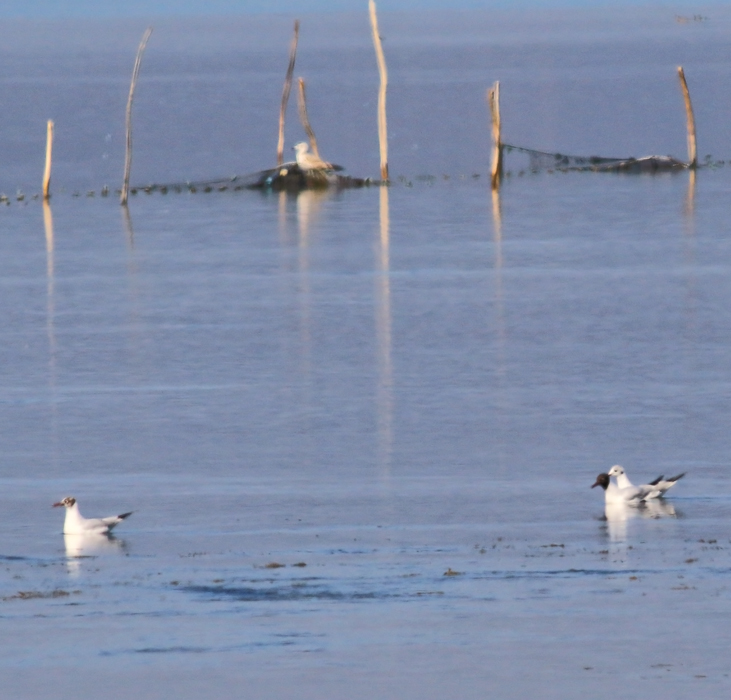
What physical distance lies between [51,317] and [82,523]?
12.5 metres

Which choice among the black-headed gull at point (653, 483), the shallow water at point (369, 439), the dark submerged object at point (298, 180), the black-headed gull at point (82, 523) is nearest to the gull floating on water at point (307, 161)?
the dark submerged object at point (298, 180)

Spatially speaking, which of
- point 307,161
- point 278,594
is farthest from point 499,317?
point 307,161

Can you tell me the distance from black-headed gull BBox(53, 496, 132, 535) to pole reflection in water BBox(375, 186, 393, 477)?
292 cm

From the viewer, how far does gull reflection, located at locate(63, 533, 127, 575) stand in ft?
41.3

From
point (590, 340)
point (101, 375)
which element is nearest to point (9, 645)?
point (101, 375)

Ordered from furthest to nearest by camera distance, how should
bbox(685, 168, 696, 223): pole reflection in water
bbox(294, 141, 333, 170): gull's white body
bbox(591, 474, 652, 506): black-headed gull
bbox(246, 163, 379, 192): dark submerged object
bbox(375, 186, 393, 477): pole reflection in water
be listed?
bbox(246, 163, 379, 192): dark submerged object
bbox(294, 141, 333, 170): gull's white body
bbox(685, 168, 696, 223): pole reflection in water
bbox(375, 186, 393, 477): pole reflection in water
bbox(591, 474, 652, 506): black-headed gull

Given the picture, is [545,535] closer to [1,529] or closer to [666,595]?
[666,595]

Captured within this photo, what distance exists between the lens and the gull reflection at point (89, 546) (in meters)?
12.6

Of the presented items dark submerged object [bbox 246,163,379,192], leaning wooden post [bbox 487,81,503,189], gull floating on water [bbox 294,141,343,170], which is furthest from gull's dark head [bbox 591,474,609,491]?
dark submerged object [bbox 246,163,379,192]

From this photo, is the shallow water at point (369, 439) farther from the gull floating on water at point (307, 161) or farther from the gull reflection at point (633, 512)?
the gull floating on water at point (307, 161)

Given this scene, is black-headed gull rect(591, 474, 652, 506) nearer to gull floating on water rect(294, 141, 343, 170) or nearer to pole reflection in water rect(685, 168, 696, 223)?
pole reflection in water rect(685, 168, 696, 223)

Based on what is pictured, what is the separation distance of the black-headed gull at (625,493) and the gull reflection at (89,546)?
12.0ft

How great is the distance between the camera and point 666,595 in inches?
413

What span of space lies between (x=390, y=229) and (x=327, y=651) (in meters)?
25.5
